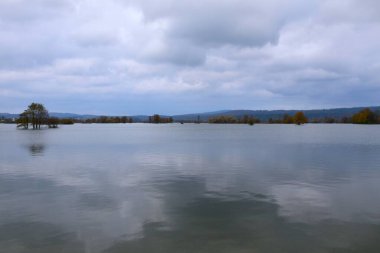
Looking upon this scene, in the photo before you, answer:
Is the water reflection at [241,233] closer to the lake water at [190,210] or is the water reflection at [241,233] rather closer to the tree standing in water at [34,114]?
the lake water at [190,210]

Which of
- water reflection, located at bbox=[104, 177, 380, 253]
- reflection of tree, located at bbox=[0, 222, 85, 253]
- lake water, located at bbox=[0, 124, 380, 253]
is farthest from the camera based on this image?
lake water, located at bbox=[0, 124, 380, 253]

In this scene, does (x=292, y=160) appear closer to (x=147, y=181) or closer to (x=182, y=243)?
(x=147, y=181)

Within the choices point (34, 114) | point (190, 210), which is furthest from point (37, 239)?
point (34, 114)

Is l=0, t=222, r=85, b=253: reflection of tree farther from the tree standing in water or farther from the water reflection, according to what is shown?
the tree standing in water

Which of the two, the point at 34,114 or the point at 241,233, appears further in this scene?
the point at 34,114

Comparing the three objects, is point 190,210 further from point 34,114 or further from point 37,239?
point 34,114

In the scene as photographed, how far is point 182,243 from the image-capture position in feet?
44.3

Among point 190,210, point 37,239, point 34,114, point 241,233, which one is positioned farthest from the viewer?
point 34,114

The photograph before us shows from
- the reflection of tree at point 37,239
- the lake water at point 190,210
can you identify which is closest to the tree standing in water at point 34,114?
the lake water at point 190,210

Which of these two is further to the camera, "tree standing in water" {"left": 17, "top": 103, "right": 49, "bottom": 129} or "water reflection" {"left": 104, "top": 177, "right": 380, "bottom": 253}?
"tree standing in water" {"left": 17, "top": 103, "right": 49, "bottom": 129}

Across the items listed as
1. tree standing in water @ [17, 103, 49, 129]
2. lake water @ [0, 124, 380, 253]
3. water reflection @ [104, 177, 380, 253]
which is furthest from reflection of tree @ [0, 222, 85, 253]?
tree standing in water @ [17, 103, 49, 129]

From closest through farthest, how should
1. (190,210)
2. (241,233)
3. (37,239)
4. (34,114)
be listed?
(37,239) < (241,233) < (190,210) < (34,114)

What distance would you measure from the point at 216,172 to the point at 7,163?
2749 centimetres

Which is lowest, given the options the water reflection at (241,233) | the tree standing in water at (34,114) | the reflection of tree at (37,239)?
the water reflection at (241,233)
